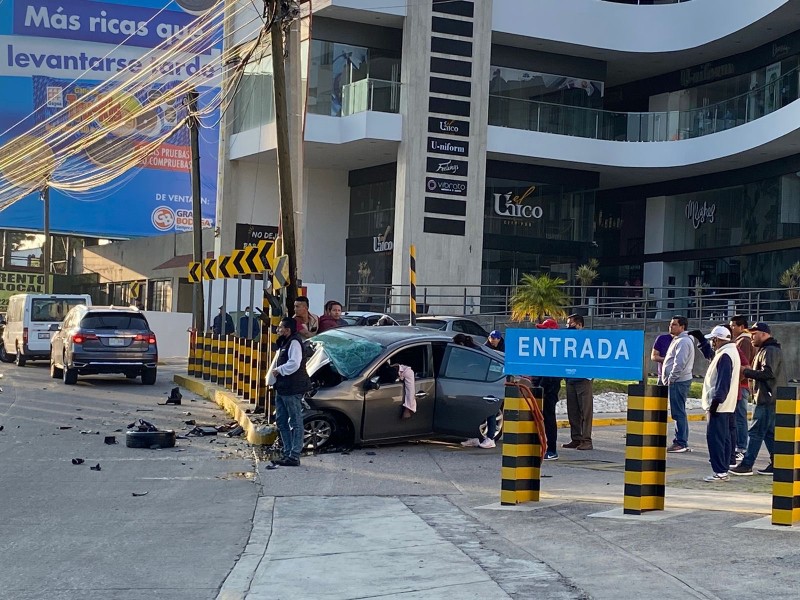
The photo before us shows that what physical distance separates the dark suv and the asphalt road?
16.1 ft

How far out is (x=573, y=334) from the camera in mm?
10602

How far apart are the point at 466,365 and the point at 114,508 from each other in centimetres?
621

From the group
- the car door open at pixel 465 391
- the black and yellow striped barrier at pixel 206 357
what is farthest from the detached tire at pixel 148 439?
the black and yellow striped barrier at pixel 206 357

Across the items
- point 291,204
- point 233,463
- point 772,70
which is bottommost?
point 233,463

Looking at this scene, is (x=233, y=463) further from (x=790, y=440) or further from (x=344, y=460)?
(x=790, y=440)

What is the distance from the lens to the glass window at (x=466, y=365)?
15.5 metres

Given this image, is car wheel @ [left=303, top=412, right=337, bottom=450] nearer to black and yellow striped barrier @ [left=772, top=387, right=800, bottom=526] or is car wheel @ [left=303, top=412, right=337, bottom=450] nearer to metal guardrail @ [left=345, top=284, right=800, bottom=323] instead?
black and yellow striped barrier @ [left=772, top=387, right=800, bottom=526]

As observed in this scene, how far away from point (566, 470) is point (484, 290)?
93.6 ft

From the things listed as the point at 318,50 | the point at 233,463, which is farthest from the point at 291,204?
the point at 318,50

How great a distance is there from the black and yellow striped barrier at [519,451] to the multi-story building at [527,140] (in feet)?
90.4

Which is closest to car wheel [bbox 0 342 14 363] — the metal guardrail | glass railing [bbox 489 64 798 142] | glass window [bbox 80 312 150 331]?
glass window [bbox 80 312 150 331]

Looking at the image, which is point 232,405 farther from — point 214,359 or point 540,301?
point 540,301

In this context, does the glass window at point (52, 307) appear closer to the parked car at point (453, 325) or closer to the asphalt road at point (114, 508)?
the parked car at point (453, 325)

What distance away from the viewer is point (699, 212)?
46531mm
